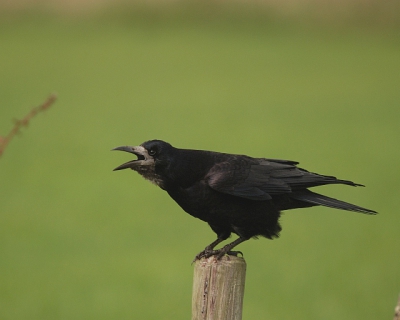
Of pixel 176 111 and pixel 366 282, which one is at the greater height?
pixel 176 111

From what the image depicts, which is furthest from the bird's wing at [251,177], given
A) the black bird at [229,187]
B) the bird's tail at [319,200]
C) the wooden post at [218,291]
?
the wooden post at [218,291]

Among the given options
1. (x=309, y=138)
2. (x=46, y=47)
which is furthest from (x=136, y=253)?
(x=46, y=47)

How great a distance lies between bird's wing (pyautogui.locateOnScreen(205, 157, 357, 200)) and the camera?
4.80m

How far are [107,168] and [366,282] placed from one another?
6.58 meters

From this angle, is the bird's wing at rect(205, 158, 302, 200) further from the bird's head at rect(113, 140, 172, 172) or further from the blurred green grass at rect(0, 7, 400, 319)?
the blurred green grass at rect(0, 7, 400, 319)

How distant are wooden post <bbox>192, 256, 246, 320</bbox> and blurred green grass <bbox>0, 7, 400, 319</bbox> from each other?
4819 millimetres

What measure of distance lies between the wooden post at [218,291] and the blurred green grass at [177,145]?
15.8 ft

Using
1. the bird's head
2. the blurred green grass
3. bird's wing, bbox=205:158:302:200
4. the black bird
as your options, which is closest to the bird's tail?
the black bird

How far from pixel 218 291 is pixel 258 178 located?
1250 mm

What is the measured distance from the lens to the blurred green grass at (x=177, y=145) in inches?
366

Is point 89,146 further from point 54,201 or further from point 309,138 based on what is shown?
point 309,138

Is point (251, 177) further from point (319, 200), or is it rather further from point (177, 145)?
point (177, 145)

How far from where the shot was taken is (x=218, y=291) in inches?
151

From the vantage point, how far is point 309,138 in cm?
1641
